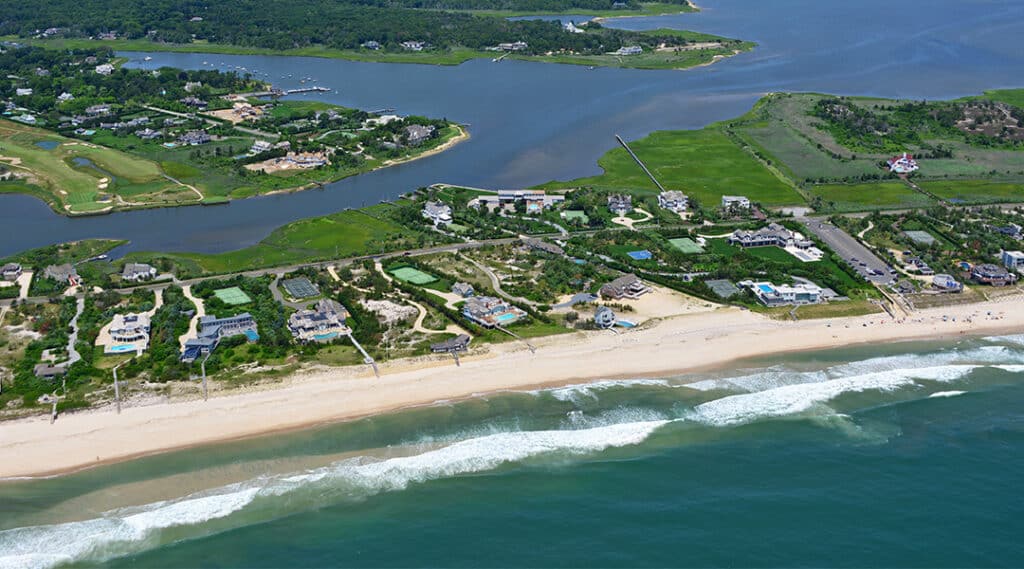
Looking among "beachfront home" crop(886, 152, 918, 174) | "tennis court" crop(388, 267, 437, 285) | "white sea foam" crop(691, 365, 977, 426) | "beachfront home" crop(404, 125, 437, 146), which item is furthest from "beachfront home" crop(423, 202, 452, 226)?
"beachfront home" crop(886, 152, 918, 174)

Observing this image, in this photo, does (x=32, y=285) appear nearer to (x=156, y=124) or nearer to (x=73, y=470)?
(x=73, y=470)

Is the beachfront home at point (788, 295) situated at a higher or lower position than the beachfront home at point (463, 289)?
higher

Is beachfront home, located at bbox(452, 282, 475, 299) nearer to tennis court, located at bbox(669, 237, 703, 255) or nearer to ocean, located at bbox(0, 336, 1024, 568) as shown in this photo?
ocean, located at bbox(0, 336, 1024, 568)

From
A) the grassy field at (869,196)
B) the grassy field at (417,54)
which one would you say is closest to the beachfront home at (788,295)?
the grassy field at (869,196)

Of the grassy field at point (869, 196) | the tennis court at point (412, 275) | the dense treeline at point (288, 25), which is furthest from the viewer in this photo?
the dense treeline at point (288, 25)

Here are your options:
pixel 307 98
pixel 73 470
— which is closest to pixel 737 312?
pixel 73 470

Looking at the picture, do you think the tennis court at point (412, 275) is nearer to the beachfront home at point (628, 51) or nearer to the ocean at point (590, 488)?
the ocean at point (590, 488)

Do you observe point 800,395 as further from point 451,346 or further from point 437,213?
point 437,213
